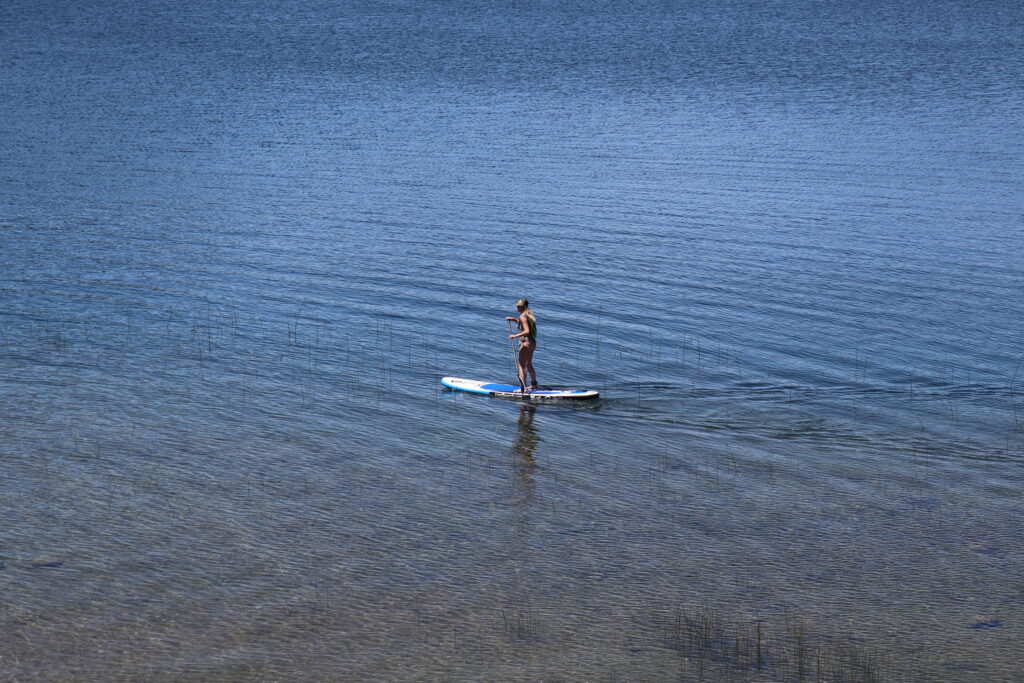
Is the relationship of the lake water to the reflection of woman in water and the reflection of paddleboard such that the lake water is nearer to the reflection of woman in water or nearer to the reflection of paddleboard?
the reflection of woman in water

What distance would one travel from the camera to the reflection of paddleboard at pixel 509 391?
23.5 m

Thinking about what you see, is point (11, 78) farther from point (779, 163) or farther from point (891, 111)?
point (891, 111)

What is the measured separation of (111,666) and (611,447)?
34.4ft

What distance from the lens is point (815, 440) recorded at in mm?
21297

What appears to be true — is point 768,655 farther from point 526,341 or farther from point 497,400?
point 526,341

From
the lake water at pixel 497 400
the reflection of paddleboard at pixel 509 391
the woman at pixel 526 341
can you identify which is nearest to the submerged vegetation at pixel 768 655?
the lake water at pixel 497 400

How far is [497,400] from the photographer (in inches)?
930

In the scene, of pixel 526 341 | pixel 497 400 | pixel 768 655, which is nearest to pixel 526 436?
pixel 497 400

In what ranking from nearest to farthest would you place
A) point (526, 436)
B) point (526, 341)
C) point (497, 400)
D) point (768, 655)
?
1. point (768, 655)
2. point (526, 436)
3. point (497, 400)
4. point (526, 341)

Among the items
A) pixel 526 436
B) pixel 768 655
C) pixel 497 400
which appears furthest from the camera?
pixel 497 400

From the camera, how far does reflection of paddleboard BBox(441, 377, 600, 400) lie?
2353cm

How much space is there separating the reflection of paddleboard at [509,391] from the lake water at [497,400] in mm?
336

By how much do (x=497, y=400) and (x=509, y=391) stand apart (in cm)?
32

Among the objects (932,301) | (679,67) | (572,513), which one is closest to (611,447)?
(572,513)
